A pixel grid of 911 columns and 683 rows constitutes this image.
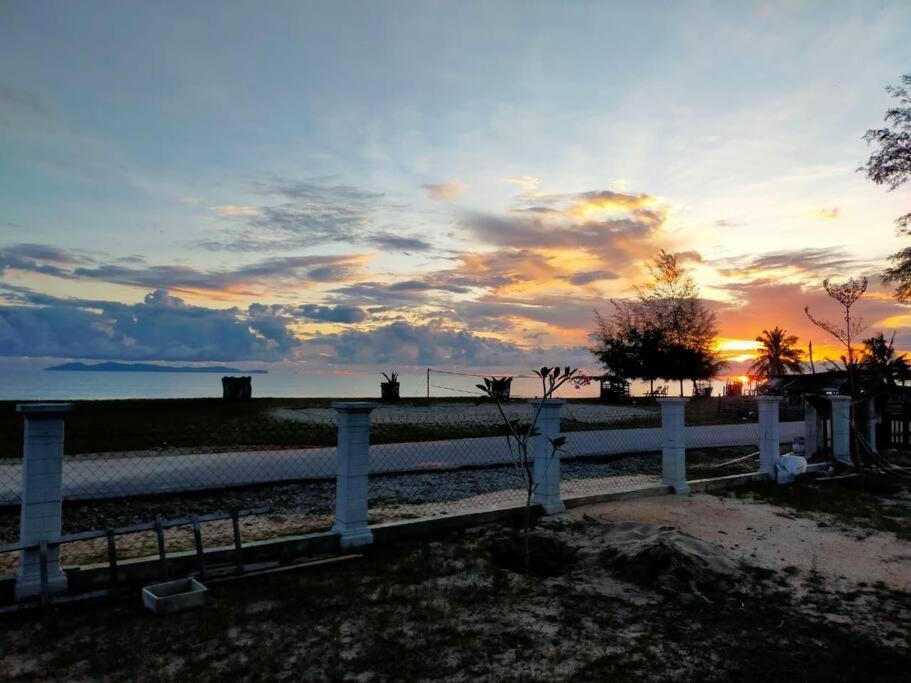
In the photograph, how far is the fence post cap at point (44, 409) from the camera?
5.54m

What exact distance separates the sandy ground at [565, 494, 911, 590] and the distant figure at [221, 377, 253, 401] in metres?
24.3

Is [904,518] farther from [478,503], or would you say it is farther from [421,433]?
[421,433]

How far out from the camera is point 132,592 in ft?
18.9

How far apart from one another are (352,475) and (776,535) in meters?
5.62

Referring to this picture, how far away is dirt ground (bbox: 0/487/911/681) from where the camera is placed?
4.42 metres

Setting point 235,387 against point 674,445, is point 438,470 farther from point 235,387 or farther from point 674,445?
point 235,387

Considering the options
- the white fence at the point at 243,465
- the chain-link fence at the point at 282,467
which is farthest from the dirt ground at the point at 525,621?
the white fence at the point at 243,465

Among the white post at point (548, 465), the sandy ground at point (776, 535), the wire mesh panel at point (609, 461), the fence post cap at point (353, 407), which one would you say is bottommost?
the sandy ground at point (776, 535)

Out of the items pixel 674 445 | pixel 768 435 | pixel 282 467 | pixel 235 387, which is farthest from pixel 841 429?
pixel 235 387

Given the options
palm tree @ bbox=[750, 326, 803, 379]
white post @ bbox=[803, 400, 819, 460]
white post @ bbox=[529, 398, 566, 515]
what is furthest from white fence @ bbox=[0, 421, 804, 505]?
palm tree @ bbox=[750, 326, 803, 379]

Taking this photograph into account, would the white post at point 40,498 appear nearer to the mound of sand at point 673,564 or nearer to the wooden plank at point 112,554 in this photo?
the wooden plank at point 112,554

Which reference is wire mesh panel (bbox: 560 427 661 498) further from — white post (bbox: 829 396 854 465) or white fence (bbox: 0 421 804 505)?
white post (bbox: 829 396 854 465)

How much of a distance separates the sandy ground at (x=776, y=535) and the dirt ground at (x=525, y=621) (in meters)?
0.05

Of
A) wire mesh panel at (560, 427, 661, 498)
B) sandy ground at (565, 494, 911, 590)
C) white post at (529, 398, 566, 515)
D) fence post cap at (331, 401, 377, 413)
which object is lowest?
sandy ground at (565, 494, 911, 590)
